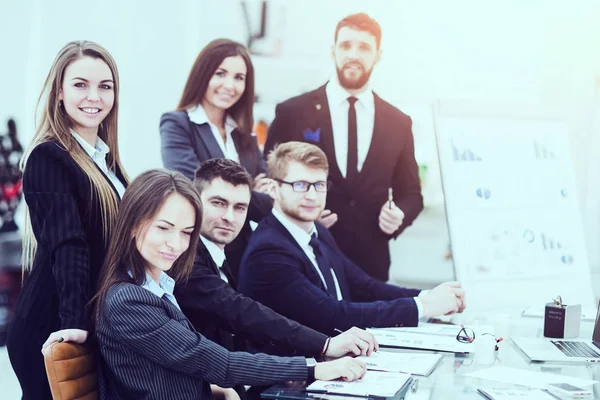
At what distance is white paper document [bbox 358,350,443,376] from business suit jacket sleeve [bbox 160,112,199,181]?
1373mm

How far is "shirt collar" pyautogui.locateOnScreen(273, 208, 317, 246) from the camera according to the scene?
2.64m

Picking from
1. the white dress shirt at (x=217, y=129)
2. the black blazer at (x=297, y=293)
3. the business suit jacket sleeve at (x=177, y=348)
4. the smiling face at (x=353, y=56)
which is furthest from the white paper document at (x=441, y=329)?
the smiling face at (x=353, y=56)

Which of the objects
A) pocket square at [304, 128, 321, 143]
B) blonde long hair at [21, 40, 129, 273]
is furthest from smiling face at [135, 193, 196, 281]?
pocket square at [304, 128, 321, 143]

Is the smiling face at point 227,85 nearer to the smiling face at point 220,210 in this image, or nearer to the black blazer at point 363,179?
the black blazer at point 363,179

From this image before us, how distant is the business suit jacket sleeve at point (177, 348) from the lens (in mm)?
1620

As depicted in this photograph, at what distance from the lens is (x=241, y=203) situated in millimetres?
2527

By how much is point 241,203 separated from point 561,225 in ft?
5.78

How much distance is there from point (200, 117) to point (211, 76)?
0.20 meters

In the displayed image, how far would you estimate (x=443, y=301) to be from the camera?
2570 mm

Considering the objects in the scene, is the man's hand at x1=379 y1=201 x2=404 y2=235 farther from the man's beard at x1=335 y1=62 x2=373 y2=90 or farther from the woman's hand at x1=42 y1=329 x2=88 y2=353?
the woman's hand at x1=42 y1=329 x2=88 y2=353

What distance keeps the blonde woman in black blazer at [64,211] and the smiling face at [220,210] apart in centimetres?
40

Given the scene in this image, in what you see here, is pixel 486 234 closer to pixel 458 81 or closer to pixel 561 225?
pixel 561 225

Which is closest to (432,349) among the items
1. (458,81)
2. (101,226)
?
(101,226)

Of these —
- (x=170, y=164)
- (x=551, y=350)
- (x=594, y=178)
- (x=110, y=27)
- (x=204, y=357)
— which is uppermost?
(x=110, y=27)
